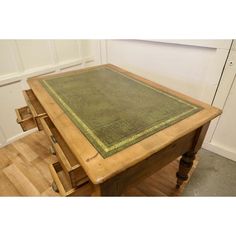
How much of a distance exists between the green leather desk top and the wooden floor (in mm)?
678

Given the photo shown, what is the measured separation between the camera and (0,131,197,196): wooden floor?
130 cm

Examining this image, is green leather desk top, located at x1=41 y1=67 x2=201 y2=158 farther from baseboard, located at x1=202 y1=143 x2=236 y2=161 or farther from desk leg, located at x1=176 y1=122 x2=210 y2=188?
baseboard, located at x1=202 y1=143 x2=236 y2=161

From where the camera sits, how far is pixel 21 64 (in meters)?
1.59

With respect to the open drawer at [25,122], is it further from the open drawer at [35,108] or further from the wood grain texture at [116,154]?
the wood grain texture at [116,154]

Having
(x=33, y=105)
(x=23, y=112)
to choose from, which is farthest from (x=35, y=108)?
(x=23, y=112)

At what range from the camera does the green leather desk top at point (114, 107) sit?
70 cm

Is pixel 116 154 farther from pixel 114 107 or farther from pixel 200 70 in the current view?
pixel 200 70

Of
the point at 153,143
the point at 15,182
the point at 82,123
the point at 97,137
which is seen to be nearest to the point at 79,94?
the point at 82,123

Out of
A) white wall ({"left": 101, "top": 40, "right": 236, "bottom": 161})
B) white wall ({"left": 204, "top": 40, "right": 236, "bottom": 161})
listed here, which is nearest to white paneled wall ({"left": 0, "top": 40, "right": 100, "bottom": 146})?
white wall ({"left": 101, "top": 40, "right": 236, "bottom": 161})

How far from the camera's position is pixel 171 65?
156 centimetres

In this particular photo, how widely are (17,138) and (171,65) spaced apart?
1.62 m

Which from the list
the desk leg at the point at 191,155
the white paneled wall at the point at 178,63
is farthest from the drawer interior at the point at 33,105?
the white paneled wall at the point at 178,63

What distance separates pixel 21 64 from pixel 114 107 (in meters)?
1.16
